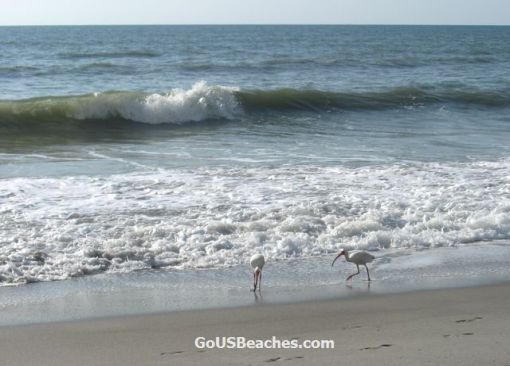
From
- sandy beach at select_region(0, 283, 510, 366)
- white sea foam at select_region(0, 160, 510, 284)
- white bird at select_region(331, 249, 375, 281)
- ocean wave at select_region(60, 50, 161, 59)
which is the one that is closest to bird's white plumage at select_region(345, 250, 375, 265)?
white bird at select_region(331, 249, 375, 281)

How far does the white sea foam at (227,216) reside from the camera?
7.23m

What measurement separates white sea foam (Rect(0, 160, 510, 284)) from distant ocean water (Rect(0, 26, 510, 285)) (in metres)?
0.02

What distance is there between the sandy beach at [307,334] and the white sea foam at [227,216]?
138 cm

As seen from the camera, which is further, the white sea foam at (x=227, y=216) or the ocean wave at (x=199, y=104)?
the ocean wave at (x=199, y=104)

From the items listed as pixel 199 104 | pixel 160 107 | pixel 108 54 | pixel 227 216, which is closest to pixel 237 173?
pixel 227 216

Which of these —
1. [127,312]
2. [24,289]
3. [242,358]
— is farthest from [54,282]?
[242,358]

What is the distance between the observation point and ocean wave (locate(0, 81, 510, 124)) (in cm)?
1873

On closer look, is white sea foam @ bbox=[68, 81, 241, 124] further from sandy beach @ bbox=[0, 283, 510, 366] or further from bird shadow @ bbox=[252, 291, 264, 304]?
sandy beach @ bbox=[0, 283, 510, 366]

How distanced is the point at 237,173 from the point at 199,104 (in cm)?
879

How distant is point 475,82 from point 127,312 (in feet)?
83.1

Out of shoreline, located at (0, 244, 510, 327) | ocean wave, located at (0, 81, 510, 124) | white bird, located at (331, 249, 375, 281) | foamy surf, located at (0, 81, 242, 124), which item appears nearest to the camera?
shoreline, located at (0, 244, 510, 327)

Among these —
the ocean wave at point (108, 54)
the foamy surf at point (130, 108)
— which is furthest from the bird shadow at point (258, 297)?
the ocean wave at point (108, 54)

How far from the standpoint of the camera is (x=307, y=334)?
17.3ft

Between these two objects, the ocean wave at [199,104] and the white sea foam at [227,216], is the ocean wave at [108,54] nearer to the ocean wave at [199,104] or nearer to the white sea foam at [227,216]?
the ocean wave at [199,104]
